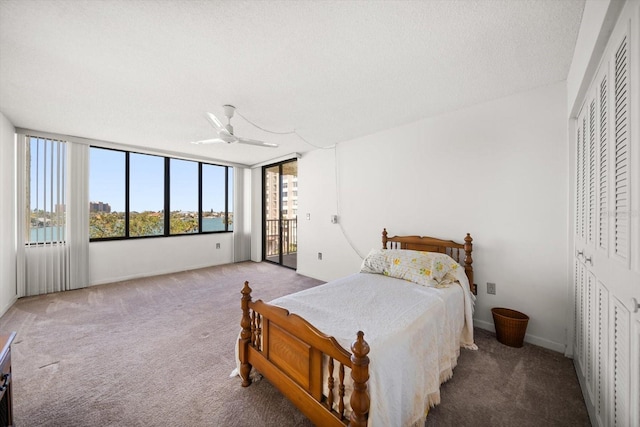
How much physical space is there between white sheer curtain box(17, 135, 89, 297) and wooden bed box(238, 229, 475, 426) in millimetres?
4042

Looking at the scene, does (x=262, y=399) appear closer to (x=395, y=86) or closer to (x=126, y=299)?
(x=395, y=86)

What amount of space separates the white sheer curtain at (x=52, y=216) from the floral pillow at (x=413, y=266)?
4692 mm

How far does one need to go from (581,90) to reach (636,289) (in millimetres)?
1547

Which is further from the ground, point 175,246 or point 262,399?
point 175,246

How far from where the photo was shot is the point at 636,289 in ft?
3.16

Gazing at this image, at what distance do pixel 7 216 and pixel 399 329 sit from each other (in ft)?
16.3

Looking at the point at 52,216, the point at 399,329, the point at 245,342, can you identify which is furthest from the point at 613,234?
the point at 52,216

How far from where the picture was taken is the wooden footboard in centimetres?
118

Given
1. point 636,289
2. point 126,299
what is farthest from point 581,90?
point 126,299

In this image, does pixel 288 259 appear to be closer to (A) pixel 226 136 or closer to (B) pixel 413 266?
(A) pixel 226 136

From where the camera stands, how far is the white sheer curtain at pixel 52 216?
367cm

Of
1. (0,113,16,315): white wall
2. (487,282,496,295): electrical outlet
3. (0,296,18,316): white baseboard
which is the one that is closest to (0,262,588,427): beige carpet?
(0,296,18,316): white baseboard

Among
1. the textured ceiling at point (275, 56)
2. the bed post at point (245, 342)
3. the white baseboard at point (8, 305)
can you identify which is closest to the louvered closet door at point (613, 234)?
the textured ceiling at point (275, 56)

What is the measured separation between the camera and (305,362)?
1.50 m
